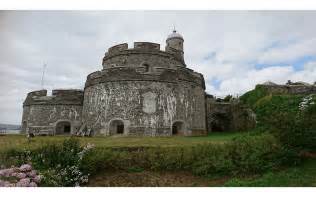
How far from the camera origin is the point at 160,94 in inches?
711

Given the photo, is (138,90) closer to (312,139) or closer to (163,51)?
(163,51)

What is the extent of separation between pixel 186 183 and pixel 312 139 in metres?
4.19

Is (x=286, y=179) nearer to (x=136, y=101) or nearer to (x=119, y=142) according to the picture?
(x=119, y=142)

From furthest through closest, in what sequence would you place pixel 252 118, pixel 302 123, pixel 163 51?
1. pixel 163 51
2. pixel 252 118
3. pixel 302 123

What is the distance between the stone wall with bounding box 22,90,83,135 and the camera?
2239 cm

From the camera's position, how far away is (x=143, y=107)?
17766 millimetres

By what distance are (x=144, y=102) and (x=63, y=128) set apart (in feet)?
26.2

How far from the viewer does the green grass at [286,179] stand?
8508 mm

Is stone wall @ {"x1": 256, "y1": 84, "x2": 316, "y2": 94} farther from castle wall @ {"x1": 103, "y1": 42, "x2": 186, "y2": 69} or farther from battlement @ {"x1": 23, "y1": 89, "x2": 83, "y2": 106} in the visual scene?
battlement @ {"x1": 23, "y1": 89, "x2": 83, "y2": 106}

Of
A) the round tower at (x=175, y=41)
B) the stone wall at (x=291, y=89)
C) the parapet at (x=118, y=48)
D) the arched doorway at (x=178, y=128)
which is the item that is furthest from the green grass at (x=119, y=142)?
the round tower at (x=175, y=41)

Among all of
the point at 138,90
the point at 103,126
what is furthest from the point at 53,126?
the point at 138,90

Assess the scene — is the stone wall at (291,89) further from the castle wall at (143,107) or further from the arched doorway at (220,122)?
the arched doorway at (220,122)

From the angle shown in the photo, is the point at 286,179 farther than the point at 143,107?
No

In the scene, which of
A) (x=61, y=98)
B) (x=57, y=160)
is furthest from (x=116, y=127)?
(x=57, y=160)
